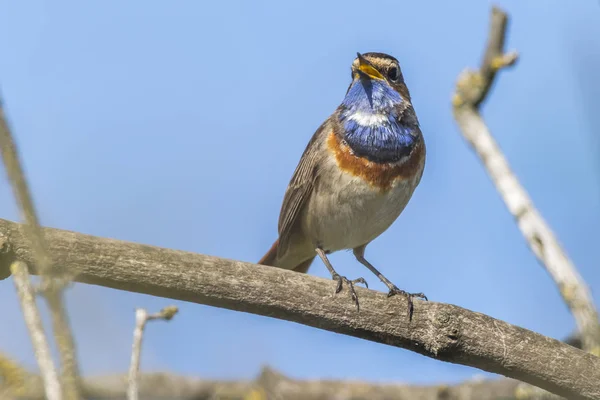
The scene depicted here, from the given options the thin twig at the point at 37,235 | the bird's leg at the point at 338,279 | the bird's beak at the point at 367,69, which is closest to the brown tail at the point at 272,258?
the bird's leg at the point at 338,279

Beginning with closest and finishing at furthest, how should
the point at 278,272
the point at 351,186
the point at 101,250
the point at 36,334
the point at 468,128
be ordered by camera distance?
1. the point at 36,334
2. the point at 101,250
3. the point at 278,272
4. the point at 468,128
5. the point at 351,186

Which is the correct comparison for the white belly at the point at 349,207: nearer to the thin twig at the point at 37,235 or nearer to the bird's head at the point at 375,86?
the bird's head at the point at 375,86

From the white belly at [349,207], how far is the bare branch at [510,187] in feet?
3.65

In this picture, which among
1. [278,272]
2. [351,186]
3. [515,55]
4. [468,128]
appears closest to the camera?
[278,272]

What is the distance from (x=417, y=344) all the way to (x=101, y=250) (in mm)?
1616

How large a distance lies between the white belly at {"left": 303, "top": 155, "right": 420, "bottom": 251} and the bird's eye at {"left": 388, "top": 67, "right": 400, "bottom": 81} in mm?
876

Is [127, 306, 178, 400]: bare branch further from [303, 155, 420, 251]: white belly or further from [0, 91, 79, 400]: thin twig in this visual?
[303, 155, 420, 251]: white belly

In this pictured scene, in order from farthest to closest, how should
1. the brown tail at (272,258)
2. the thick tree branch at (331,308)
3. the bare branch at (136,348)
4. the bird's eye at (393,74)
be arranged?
the brown tail at (272,258) → the bird's eye at (393,74) → the thick tree branch at (331,308) → the bare branch at (136,348)

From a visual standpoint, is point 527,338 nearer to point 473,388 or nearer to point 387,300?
point 387,300

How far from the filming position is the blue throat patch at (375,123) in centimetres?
594

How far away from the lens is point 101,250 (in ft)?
11.8

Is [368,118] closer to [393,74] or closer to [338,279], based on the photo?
[393,74]

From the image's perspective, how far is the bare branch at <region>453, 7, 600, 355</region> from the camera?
3413 mm

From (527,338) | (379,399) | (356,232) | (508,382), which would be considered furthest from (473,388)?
(527,338)
